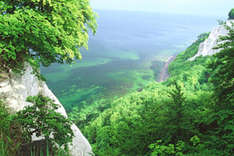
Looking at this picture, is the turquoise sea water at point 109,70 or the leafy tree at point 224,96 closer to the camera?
the leafy tree at point 224,96

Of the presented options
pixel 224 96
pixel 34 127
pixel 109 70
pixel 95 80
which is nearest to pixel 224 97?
pixel 224 96

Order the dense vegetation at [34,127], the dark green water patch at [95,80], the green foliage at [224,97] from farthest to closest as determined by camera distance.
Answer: the dark green water patch at [95,80] → the green foliage at [224,97] → the dense vegetation at [34,127]

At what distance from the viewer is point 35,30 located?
6.05 meters

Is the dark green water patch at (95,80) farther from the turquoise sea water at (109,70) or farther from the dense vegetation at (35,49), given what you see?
the dense vegetation at (35,49)

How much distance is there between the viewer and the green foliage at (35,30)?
5809 mm

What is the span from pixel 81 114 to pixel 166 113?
1123 inches

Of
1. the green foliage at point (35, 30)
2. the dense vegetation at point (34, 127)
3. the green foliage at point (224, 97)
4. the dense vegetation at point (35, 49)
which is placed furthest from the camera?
the green foliage at point (224, 97)

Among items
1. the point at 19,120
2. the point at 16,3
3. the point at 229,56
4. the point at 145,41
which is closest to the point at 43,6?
the point at 16,3

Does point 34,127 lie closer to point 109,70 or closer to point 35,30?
point 35,30

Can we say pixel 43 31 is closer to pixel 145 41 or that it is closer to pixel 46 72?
pixel 46 72

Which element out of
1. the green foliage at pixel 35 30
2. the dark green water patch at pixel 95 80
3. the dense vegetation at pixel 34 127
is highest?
the green foliage at pixel 35 30

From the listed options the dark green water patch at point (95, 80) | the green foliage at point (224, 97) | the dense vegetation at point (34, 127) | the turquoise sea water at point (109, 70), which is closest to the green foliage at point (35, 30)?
the dense vegetation at point (34, 127)

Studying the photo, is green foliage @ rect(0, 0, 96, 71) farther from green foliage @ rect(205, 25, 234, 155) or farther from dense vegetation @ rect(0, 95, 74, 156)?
green foliage @ rect(205, 25, 234, 155)

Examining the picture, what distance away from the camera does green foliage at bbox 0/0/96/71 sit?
5.81 metres
